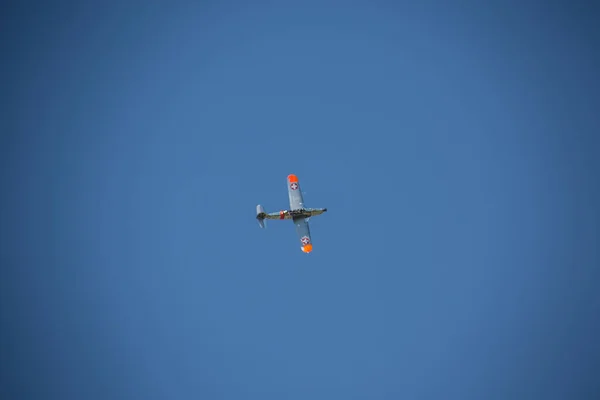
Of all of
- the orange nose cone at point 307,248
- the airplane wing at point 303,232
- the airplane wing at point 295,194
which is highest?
the airplane wing at point 295,194

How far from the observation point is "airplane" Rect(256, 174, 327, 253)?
41.8 m

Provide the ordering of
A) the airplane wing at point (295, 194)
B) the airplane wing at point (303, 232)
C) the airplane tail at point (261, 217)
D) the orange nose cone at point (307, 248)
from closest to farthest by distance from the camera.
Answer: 1. the orange nose cone at point (307, 248)
2. the airplane wing at point (303, 232)
3. the airplane tail at point (261, 217)
4. the airplane wing at point (295, 194)

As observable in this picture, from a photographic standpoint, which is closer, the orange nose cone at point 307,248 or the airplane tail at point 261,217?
the orange nose cone at point 307,248

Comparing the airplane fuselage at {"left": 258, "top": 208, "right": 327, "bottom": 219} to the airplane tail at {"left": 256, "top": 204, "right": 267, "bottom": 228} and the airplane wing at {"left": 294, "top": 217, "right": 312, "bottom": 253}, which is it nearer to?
the airplane wing at {"left": 294, "top": 217, "right": 312, "bottom": 253}

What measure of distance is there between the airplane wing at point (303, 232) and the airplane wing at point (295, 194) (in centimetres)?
138

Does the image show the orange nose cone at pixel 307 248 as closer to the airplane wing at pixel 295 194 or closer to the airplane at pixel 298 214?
the airplane at pixel 298 214

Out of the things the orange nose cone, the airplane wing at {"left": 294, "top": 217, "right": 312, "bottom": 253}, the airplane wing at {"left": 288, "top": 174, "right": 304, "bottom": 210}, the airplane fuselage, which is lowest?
the orange nose cone

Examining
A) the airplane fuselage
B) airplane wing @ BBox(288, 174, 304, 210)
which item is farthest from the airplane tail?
airplane wing @ BBox(288, 174, 304, 210)

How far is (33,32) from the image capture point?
162m

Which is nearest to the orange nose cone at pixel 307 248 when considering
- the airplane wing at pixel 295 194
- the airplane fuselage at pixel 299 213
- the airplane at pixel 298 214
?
the airplane at pixel 298 214

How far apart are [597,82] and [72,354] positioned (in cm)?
12711

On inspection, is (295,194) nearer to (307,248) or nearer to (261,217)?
(261,217)

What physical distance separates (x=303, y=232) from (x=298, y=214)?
1.74 meters

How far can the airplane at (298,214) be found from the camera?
4184cm
